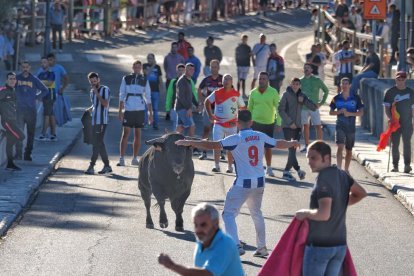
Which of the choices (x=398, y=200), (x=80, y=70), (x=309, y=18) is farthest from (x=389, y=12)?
(x=398, y=200)

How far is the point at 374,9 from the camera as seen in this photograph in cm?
3033

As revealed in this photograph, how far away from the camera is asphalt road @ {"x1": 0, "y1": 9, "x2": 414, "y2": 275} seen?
612 inches

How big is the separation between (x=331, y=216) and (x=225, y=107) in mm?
11411

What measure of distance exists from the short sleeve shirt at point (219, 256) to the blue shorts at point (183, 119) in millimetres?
15444

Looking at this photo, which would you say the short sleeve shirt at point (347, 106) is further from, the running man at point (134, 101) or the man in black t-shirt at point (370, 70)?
the man in black t-shirt at point (370, 70)

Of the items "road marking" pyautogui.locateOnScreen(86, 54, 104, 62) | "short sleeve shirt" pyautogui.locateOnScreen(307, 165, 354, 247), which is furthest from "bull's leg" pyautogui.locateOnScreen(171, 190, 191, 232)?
"road marking" pyautogui.locateOnScreen(86, 54, 104, 62)

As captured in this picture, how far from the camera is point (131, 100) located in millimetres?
24484

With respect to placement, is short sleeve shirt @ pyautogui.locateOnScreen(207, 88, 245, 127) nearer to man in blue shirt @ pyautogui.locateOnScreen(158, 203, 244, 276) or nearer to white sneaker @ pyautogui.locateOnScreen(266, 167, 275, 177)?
white sneaker @ pyautogui.locateOnScreen(266, 167, 275, 177)

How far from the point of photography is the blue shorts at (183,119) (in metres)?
25.1

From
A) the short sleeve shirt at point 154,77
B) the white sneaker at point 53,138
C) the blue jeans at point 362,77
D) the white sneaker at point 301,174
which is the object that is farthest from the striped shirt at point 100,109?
the blue jeans at point 362,77

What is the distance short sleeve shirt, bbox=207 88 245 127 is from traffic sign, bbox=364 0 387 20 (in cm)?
864

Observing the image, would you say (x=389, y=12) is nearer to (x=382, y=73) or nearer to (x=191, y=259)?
(x=382, y=73)

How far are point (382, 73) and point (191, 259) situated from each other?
21723 mm

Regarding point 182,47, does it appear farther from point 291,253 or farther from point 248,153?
point 291,253
